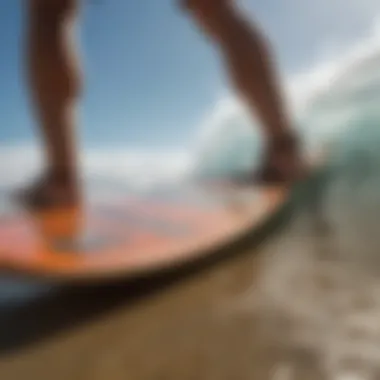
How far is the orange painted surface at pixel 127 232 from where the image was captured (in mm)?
913

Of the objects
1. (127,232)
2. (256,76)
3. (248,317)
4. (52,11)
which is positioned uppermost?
(52,11)

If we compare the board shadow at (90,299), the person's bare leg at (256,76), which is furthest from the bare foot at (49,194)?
the person's bare leg at (256,76)

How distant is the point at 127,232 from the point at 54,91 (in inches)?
7.4

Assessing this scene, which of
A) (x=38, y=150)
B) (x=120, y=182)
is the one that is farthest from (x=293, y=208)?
(x=38, y=150)

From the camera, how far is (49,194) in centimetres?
96

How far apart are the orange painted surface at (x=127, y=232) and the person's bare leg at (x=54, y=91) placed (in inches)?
1.2

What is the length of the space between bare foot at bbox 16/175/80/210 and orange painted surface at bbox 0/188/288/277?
0.01 m

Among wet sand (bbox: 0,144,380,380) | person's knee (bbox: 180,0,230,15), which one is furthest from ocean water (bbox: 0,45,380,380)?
person's knee (bbox: 180,0,230,15)

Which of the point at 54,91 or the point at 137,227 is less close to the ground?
the point at 54,91

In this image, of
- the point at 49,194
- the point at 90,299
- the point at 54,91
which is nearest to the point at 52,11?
the point at 54,91

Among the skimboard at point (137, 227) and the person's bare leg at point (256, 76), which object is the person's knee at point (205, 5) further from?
the skimboard at point (137, 227)

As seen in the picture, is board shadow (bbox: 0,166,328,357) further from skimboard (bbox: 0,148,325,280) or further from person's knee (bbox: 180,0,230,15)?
person's knee (bbox: 180,0,230,15)

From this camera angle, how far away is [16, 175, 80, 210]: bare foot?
961mm

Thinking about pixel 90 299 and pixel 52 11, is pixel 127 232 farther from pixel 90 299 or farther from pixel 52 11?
pixel 52 11
